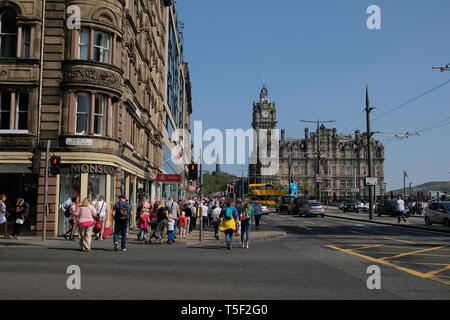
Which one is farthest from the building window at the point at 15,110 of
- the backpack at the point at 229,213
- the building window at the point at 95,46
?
the backpack at the point at 229,213

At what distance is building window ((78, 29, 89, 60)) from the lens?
21.9 metres

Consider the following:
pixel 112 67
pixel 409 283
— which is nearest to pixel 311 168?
pixel 112 67

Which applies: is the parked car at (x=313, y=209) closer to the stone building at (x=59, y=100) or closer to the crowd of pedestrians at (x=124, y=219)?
the crowd of pedestrians at (x=124, y=219)

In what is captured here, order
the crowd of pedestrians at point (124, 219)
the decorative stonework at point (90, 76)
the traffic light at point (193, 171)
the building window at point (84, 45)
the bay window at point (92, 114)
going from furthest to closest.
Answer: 1. the building window at point (84, 45)
2. the bay window at point (92, 114)
3. the decorative stonework at point (90, 76)
4. the traffic light at point (193, 171)
5. the crowd of pedestrians at point (124, 219)

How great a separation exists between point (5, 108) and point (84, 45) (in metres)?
4.75

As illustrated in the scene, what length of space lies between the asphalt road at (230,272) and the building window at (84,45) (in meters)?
9.58

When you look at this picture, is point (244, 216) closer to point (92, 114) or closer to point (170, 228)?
point (170, 228)

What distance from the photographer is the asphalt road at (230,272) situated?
801 centimetres

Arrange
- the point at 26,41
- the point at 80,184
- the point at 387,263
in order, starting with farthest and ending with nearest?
1. the point at 26,41
2. the point at 80,184
3. the point at 387,263

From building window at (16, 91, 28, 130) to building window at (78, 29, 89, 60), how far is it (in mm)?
3212

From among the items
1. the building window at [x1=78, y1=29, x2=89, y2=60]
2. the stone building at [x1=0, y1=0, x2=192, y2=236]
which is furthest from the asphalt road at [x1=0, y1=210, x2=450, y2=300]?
the building window at [x1=78, y1=29, x2=89, y2=60]

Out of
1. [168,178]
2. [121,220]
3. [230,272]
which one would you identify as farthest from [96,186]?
[230,272]

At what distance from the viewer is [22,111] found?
21.4 m
